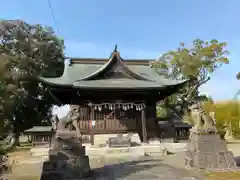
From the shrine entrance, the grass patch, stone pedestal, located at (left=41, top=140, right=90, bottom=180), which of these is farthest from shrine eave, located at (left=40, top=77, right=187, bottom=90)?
the grass patch

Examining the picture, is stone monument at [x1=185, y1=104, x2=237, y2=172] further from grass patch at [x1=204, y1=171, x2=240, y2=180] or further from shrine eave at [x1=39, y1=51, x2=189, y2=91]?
shrine eave at [x1=39, y1=51, x2=189, y2=91]

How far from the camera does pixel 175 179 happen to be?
748 cm

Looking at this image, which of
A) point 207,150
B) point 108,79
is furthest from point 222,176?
point 108,79

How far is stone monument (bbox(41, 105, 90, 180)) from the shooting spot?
7.85 m

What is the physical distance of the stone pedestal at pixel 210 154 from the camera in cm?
866

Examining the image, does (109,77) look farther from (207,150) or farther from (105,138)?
(207,150)

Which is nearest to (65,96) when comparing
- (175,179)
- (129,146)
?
(129,146)

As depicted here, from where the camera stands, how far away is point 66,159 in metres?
7.86

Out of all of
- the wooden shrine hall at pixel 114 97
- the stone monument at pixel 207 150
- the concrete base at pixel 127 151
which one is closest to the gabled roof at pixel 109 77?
the wooden shrine hall at pixel 114 97

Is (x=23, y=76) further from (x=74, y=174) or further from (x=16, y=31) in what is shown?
(x=74, y=174)

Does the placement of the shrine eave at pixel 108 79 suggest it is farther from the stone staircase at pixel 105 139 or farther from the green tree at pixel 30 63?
the green tree at pixel 30 63

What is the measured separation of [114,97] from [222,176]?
37.8 ft

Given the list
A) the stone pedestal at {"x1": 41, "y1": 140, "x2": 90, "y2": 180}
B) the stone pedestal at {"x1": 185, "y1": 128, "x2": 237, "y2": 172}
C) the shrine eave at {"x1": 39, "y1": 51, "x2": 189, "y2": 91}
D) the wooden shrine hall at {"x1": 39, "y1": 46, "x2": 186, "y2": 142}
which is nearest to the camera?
the stone pedestal at {"x1": 41, "y1": 140, "x2": 90, "y2": 180}

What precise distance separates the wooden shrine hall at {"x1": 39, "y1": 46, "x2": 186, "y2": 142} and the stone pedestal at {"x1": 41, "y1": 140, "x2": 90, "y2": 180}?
8346 mm
